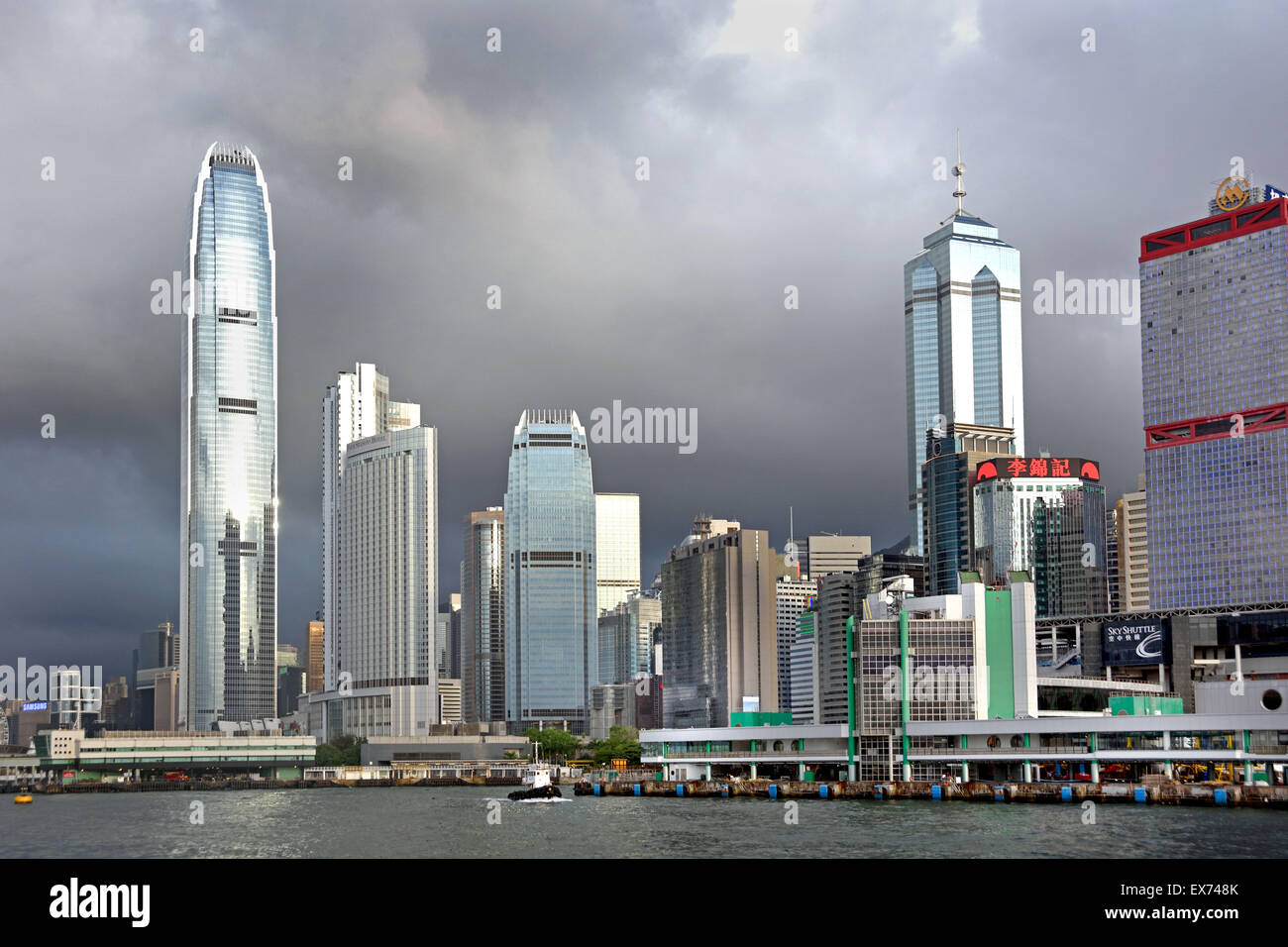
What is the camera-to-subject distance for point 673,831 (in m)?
109

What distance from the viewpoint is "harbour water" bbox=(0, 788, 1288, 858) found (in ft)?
288

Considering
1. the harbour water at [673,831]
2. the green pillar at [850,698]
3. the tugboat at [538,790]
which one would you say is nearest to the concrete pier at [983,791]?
the harbour water at [673,831]

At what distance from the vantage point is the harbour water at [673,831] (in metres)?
87.9

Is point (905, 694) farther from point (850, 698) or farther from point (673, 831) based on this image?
point (673, 831)

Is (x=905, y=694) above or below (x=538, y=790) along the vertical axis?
above

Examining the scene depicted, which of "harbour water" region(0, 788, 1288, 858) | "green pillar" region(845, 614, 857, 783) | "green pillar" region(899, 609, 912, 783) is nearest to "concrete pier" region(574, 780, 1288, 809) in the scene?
"harbour water" region(0, 788, 1288, 858)

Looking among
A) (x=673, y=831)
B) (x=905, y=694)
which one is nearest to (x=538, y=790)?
(x=905, y=694)

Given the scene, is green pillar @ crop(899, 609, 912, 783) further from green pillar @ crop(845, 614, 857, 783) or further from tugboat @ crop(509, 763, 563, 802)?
tugboat @ crop(509, 763, 563, 802)

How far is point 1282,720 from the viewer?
493ft

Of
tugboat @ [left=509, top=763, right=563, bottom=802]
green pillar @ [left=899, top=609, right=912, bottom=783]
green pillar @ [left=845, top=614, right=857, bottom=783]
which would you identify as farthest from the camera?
green pillar @ [left=845, top=614, right=857, bottom=783]

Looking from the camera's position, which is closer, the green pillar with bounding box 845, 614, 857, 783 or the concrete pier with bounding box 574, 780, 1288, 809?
the concrete pier with bounding box 574, 780, 1288, 809
